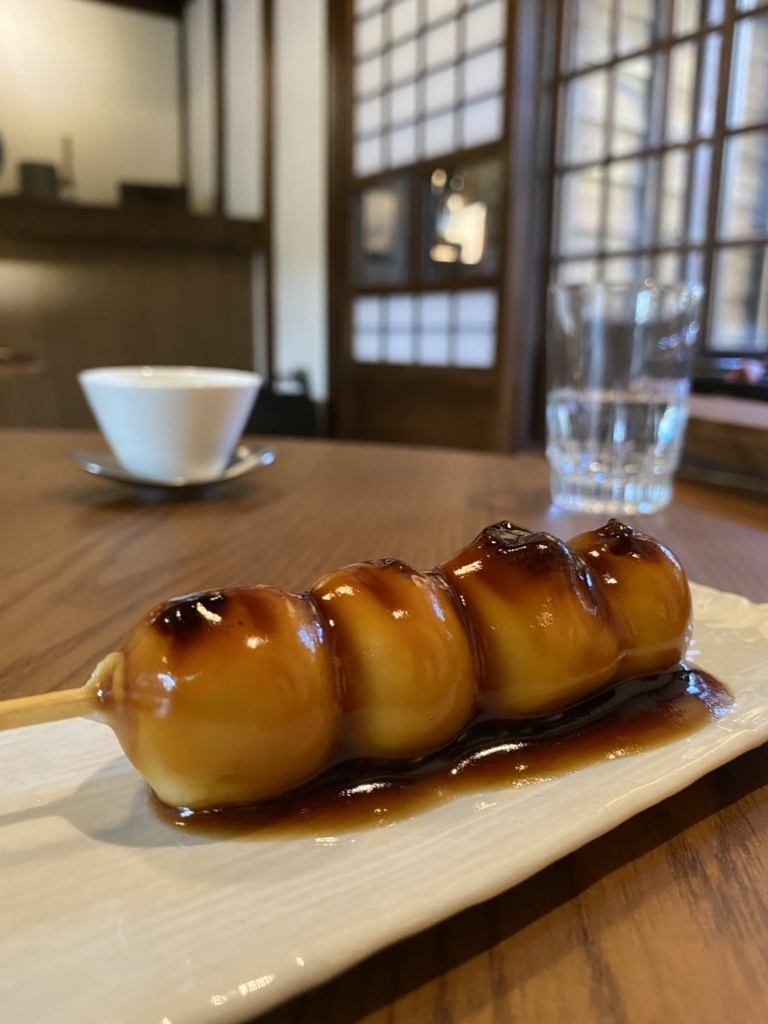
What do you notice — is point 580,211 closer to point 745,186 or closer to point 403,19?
point 745,186

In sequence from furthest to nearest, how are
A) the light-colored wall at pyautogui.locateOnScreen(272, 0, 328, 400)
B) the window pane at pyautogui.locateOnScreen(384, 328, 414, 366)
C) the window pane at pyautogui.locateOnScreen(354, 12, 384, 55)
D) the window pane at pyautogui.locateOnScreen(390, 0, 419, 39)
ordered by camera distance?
the light-colored wall at pyautogui.locateOnScreen(272, 0, 328, 400) → the window pane at pyautogui.locateOnScreen(384, 328, 414, 366) → the window pane at pyautogui.locateOnScreen(354, 12, 384, 55) → the window pane at pyautogui.locateOnScreen(390, 0, 419, 39)

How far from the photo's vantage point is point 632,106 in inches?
104

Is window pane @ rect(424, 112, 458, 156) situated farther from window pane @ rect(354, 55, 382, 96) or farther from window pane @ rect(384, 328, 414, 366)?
window pane @ rect(384, 328, 414, 366)

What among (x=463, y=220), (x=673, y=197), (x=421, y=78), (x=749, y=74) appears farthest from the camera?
(x=421, y=78)

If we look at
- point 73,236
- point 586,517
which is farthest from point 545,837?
point 73,236

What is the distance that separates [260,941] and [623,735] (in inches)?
7.6

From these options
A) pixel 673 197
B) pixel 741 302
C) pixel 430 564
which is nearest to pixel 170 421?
pixel 430 564

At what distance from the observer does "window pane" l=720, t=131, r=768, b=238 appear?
2297 mm

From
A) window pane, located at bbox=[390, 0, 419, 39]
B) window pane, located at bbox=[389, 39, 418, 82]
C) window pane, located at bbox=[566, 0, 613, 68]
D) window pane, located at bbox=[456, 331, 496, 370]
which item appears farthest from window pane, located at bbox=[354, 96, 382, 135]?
window pane, located at bbox=[456, 331, 496, 370]

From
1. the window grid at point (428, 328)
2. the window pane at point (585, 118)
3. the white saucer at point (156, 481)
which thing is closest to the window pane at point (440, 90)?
the window pane at point (585, 118)

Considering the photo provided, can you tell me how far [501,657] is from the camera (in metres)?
0.35

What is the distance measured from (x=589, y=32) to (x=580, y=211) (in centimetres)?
59

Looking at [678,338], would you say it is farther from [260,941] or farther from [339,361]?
[339,361]

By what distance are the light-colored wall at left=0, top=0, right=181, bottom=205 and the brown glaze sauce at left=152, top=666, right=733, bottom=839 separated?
15.2 feet
